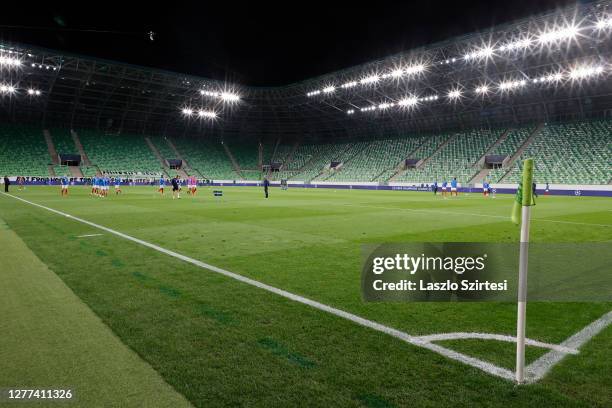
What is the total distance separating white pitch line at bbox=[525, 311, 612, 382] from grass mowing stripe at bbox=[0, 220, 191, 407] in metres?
3.00

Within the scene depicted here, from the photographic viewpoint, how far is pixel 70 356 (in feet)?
12.8

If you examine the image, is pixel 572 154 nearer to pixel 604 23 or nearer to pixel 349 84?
pixel 604 23

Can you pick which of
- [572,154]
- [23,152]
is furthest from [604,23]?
[23,152]

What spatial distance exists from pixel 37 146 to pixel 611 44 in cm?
7824

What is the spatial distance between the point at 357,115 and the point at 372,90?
14.1m

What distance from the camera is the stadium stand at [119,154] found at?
68.1 metres

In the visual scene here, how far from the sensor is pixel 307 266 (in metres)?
7.97

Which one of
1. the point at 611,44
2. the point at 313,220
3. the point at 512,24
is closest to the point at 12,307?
the point at 313,220

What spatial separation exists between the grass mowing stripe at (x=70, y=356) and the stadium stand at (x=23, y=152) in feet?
216

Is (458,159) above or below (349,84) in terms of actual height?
below

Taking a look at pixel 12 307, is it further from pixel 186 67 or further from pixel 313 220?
pixel 186 67

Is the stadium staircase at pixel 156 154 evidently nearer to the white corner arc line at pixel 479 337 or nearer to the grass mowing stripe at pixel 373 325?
the grass mowing stripe at pixel 373 325

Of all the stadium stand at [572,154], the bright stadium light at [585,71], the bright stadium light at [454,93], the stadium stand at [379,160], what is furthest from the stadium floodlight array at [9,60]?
the bright stadium light at [585,71]

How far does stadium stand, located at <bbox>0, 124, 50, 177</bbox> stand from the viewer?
59.4 m
